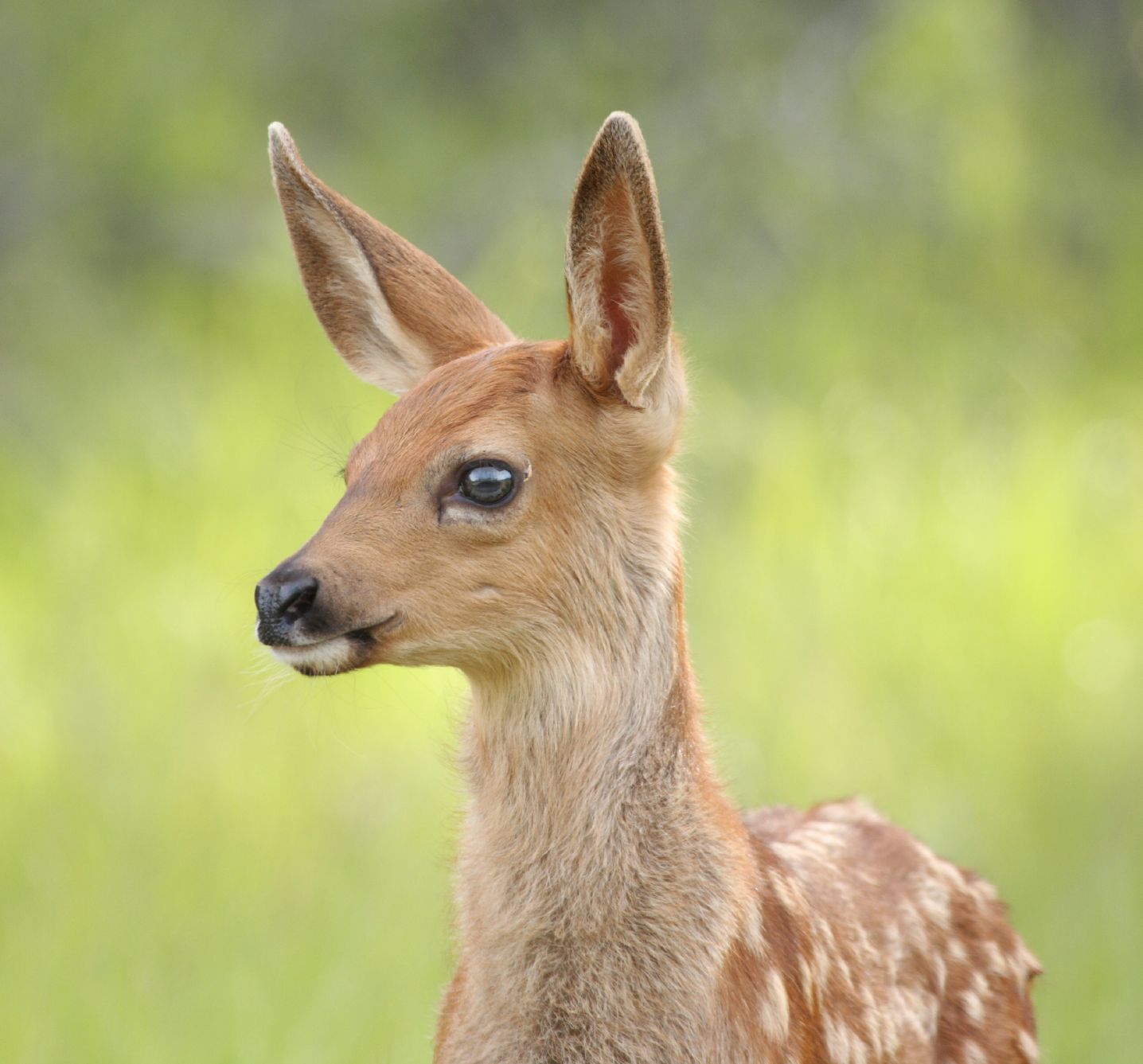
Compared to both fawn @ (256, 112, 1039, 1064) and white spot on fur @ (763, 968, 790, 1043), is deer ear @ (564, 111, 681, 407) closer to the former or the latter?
fawn @ (256, 112, 1039, 1064)

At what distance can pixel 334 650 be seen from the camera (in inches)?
145

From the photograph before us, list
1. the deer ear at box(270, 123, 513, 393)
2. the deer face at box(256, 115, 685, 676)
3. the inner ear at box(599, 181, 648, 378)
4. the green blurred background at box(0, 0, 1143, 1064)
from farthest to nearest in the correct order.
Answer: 1. the green blurred background at box(0, 0, 1143, 1064)
2. the deer ear at box(270, 123, 513, 393)
3. the inner ear at box(599, 181, 648, 378)
4. the deer face at box(256, 115, 685, 676)

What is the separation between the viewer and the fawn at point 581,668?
3.70 m

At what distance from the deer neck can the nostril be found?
49 centimetres

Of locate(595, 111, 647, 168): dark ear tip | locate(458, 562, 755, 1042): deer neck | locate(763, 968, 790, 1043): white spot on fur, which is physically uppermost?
locate(595, 111, 647, 168): dark ear tip

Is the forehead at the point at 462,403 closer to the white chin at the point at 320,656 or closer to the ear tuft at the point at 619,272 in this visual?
the ear tuft at the point at 619,272

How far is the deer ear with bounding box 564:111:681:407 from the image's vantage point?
12.3 feet

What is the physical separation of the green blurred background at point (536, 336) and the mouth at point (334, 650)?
2.37 metres

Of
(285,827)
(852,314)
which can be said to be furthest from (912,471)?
(285,827)

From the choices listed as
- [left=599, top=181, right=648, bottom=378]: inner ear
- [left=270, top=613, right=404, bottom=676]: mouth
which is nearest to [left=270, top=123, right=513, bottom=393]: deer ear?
[left=599, top=181, right=648, bottom=378]: inner ear

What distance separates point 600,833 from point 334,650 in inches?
25.2

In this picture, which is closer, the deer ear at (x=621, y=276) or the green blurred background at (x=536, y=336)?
the deer ear at (x=621, y=276)

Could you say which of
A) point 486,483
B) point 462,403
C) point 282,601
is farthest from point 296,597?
point 462,403

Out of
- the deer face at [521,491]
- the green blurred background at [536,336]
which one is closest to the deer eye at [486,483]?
the deer face at [521,491]
